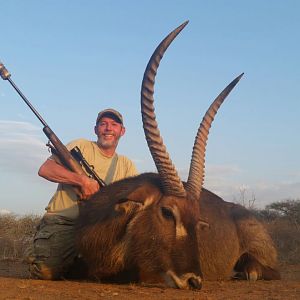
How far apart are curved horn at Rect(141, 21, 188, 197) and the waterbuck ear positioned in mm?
108

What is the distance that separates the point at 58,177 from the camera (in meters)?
6.39

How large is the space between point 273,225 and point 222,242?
8.36 m

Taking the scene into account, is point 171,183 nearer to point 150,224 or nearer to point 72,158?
point 150,224

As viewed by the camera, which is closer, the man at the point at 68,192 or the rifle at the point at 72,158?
the man at the point at 68,192

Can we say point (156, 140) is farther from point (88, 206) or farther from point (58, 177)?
point (58, 177)

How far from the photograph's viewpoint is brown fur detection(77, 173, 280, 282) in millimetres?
4902

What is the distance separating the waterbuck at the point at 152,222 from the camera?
16.0 feet

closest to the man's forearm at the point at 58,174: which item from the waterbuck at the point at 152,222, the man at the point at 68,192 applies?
the man at the point at 68,192

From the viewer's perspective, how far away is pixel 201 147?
5.94 metres

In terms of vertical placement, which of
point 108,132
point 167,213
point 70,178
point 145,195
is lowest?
point 167,213

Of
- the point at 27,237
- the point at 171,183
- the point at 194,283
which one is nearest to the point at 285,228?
the point at 27,237

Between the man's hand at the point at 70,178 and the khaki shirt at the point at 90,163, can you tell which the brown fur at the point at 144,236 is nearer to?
the man's hand at the point at 70,178

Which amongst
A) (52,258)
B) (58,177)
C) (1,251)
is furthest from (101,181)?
(1,251)

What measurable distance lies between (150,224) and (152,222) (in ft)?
0.09
